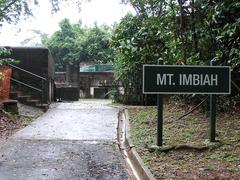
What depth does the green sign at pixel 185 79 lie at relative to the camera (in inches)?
295

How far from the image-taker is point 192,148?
7.41m

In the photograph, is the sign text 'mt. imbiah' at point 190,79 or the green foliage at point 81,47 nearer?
the sign text 'mt. imbiah' at point 190,79

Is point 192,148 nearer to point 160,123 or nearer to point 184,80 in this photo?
point 160,123

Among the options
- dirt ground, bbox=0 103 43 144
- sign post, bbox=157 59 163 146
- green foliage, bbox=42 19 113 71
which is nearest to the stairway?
dirt ground, bbox=0 103 43 144

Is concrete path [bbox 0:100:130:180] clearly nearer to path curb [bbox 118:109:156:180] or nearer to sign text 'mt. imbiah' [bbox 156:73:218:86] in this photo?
path curb [bbox 118:109:156:180]

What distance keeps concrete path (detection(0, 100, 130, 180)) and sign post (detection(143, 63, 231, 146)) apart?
4.21 ft

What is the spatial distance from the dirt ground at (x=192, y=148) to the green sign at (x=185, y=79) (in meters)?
0.96

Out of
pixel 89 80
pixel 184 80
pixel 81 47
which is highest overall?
pixel 81 47

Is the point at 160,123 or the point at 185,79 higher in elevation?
the point at 185,79

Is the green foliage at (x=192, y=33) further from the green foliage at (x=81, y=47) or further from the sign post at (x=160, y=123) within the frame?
the green foliage at (x=81, y=47)

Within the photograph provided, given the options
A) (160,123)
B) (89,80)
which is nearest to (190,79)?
(160,123)

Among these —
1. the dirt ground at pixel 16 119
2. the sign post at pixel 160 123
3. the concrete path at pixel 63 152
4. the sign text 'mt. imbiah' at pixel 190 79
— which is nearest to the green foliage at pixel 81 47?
the dirt ground at pixel 16 119

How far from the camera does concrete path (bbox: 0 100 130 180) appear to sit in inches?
262

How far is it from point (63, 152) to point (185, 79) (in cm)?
267
